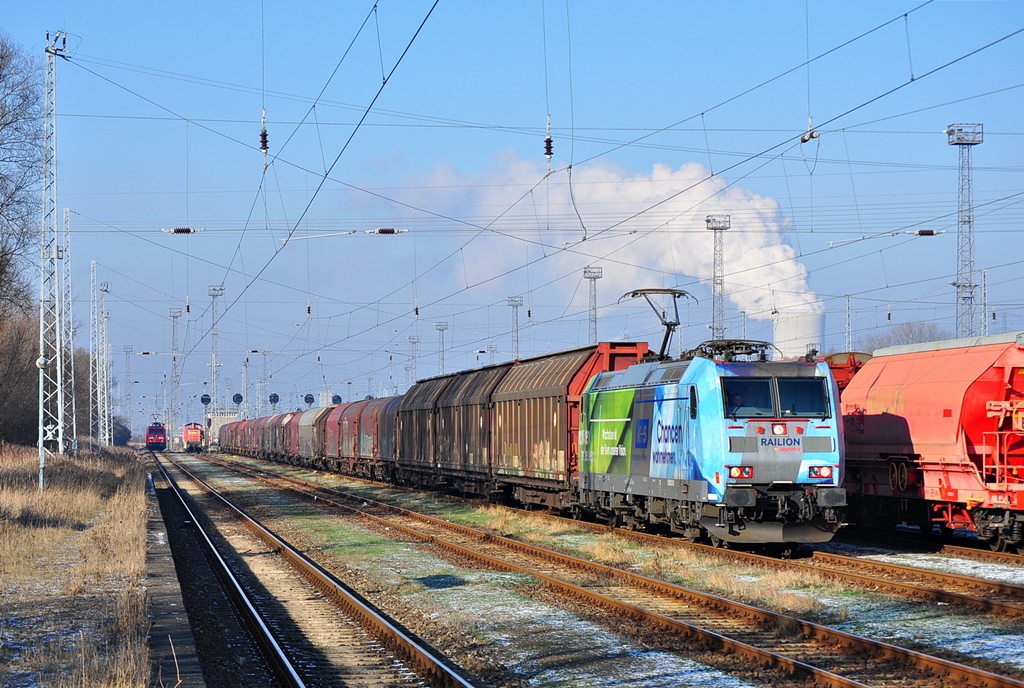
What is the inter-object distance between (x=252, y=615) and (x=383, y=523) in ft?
44.6

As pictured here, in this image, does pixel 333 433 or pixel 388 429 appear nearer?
pixel 388 429

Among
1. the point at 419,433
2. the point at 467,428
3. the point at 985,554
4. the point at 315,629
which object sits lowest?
the point at 315,629

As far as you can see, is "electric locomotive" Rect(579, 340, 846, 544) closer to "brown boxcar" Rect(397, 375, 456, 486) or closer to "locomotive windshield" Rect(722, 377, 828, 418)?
"locomotive windshield" Rect(722, 377, 828, 418)

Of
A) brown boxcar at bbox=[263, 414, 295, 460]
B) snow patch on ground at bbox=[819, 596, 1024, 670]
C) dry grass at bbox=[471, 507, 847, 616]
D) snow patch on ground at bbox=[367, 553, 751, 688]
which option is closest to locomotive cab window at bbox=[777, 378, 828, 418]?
dry grass at bbox=[471, 507, 847, 616]

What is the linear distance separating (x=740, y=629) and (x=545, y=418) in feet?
49.0

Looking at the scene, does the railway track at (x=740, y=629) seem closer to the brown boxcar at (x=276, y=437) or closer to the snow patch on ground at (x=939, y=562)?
the snow patch on ground at (x=939, y=562)

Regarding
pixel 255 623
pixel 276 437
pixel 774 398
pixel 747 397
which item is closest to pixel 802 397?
pixel 774 398

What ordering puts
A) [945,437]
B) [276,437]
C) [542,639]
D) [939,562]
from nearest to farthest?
[542,639], [939,562], [945,437], [276,437]

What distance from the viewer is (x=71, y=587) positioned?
52.2 feet

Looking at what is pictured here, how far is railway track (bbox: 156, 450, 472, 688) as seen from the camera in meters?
10.7

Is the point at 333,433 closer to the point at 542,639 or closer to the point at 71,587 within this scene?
the point at 71,587

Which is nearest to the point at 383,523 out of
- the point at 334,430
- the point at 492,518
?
the point at 492,518

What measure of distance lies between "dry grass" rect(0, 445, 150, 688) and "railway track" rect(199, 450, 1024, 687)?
19.5 feet

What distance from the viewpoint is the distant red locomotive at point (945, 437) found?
1828cm
